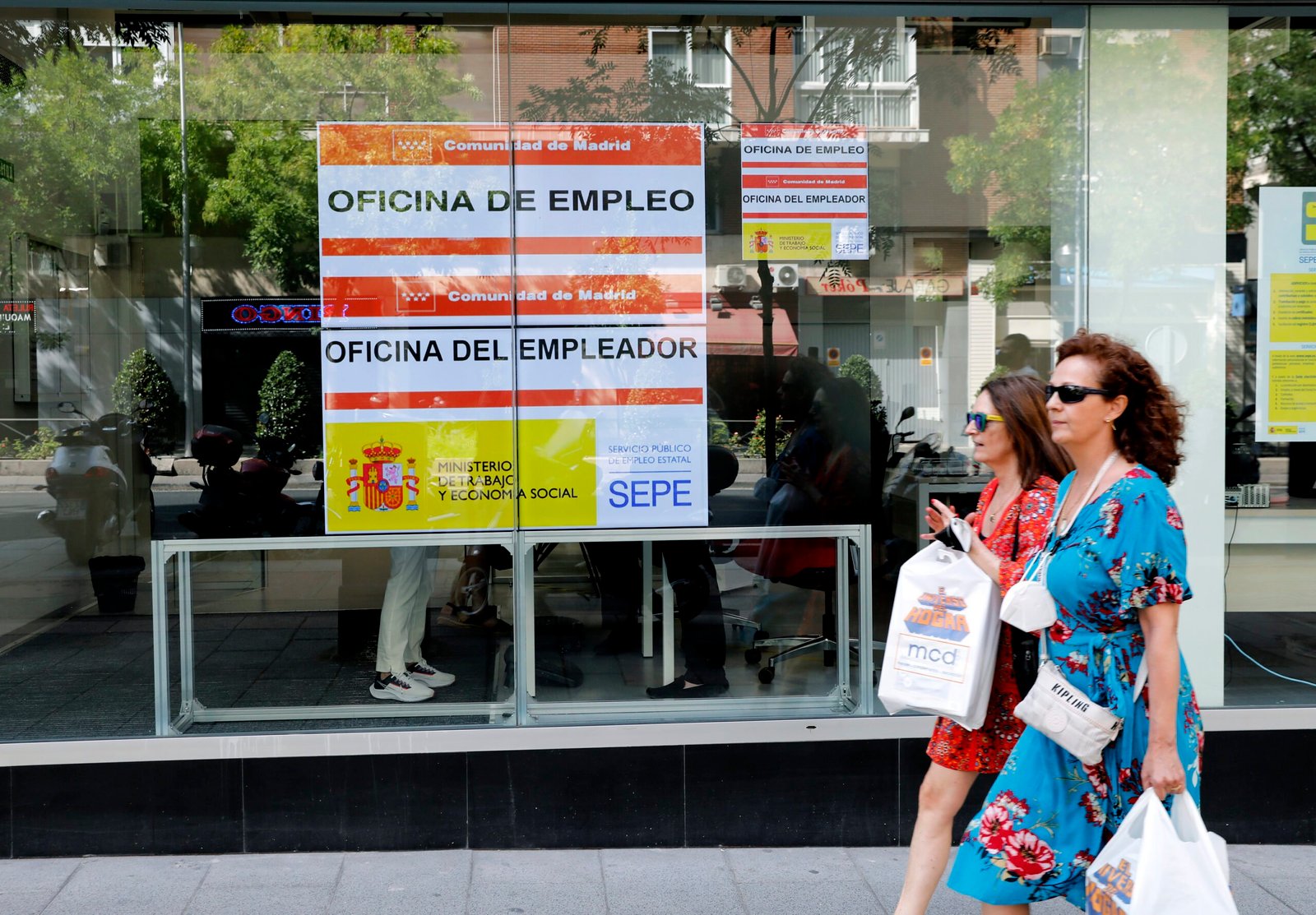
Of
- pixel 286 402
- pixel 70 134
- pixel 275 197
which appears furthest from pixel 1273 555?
pixel 70 134

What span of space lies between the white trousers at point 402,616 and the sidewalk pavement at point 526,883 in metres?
1.15

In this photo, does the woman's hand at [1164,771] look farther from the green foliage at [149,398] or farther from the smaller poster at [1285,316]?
the green foliage at [149,398]

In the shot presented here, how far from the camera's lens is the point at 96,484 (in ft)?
26.1

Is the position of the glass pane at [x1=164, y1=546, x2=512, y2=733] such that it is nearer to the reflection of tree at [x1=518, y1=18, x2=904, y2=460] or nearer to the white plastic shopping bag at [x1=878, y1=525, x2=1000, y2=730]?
the reflection of tree at [x1=518, y1=18, x2=904, y2=460]

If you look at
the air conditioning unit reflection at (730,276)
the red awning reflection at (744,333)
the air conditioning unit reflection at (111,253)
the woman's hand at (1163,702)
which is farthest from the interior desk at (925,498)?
the air conditioning unit reflection at (111,253)

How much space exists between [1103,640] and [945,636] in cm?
44

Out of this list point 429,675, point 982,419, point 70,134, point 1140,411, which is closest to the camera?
point 1140,411

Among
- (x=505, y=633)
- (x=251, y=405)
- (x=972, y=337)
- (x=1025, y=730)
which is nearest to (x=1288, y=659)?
(x=972, y=337)

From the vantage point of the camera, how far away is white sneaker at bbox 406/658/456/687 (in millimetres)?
5574

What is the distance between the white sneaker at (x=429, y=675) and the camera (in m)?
5.57

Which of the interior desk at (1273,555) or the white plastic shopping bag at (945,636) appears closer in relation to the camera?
the white plastic shopping bag at (945,636)

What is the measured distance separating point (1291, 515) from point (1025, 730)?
323 cm

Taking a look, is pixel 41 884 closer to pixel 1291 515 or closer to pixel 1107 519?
pixel 1107 519

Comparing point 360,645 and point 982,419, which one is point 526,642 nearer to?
point 360,645
